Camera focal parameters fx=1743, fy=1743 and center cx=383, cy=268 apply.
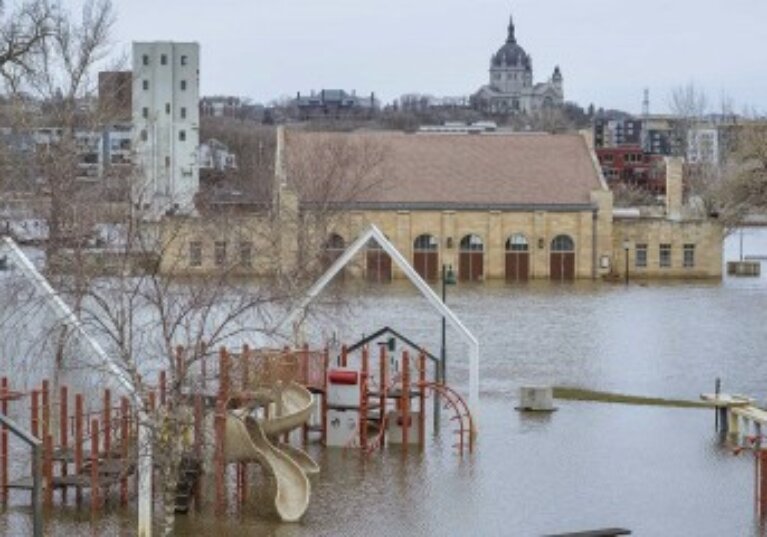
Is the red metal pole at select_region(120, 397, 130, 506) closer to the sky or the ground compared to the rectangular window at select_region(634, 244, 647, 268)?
closer to the ground

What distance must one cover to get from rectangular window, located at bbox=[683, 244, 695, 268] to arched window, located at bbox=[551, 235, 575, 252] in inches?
216

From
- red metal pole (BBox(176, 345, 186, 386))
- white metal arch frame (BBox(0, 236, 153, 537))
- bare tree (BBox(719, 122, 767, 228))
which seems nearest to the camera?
red metal pole (BBox(176, 345, 186, 386))

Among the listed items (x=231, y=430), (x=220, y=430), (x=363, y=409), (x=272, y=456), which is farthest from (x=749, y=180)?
(x=220, y=430)

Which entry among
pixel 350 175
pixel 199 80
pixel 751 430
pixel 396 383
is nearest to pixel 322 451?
pixel 396 383

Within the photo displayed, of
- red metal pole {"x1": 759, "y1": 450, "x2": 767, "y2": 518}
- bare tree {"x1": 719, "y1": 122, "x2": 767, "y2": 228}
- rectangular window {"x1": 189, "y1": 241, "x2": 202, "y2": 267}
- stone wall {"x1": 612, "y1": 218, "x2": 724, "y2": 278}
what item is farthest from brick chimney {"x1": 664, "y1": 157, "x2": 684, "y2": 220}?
red metal pole {"x1": 759, "y1": 450, "x2": 767, "y2": 518}

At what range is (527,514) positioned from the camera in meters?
24.7

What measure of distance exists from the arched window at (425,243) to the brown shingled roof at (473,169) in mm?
1417

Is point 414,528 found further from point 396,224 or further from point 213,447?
point 396,224

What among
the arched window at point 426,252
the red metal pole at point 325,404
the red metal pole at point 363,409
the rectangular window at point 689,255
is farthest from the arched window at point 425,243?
the red metal pole at point 363,409

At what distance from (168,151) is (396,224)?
139ft

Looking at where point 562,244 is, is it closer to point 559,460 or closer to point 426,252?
point 426,252

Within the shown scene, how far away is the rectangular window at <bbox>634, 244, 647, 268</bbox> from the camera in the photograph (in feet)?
252

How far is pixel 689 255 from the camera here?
7688cm

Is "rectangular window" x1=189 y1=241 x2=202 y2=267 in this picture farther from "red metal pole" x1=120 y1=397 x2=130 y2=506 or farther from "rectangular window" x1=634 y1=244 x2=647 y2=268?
"rectangular window" x1=634 y1=244 x2=647 y2=268
